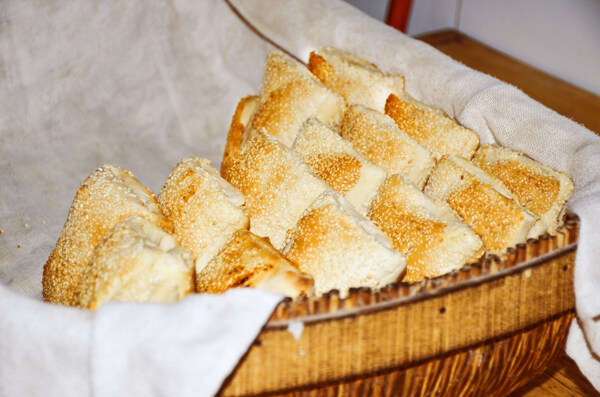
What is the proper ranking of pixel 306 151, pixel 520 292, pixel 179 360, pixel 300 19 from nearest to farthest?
1. pixel 179 360
2. pixel 520 292
3. pixel 306 151
4. pixel 300 19

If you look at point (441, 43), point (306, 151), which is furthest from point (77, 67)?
point (441, 43)

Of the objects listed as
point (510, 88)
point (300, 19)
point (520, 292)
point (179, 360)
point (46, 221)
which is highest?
point (300, 19)

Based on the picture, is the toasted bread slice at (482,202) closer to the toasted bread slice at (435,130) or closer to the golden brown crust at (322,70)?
the toasted bread slice at (435,130)

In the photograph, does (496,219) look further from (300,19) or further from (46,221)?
(46,221)

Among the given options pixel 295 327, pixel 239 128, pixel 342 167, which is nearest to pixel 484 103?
pixel 342 167

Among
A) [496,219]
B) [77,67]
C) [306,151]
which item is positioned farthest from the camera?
[77,67]

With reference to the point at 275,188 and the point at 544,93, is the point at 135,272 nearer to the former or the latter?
the point at 275,188
